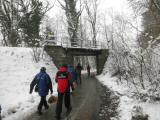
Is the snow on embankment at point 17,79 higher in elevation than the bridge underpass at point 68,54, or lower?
lower

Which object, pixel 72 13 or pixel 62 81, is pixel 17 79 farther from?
pixel 72 13

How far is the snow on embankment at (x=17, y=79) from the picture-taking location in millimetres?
9625

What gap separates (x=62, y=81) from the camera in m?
8.16

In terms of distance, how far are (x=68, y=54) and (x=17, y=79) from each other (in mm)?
11979

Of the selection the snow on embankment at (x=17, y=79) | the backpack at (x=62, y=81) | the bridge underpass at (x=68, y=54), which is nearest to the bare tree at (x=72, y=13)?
the bridge underpass at (x=68, y=54)

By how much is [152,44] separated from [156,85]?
7.44ft

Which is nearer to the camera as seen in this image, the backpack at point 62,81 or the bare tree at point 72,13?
the backpack at point 62,81

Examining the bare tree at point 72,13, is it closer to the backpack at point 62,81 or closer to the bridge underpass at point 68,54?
the bridge underpass at point 68,54

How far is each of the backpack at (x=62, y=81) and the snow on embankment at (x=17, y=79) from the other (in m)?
A: 2.02

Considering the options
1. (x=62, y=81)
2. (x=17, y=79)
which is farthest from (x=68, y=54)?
(x=62, y=81)

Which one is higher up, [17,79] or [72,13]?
[72,13]

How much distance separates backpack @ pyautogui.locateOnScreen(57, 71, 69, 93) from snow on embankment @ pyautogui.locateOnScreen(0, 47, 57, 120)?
2025mm

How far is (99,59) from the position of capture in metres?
31.5

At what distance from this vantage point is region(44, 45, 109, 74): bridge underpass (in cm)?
2319
